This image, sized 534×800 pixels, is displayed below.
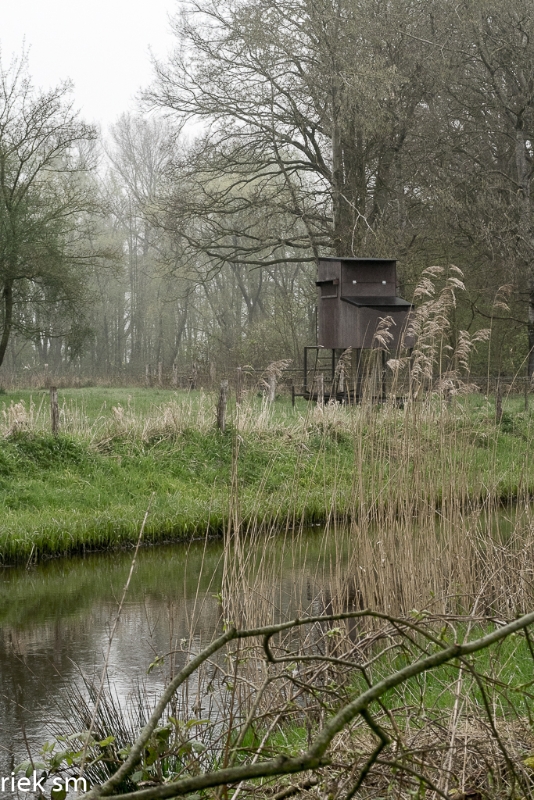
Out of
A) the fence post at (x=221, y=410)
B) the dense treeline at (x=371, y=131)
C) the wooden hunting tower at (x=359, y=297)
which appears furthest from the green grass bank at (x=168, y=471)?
the dense treeline at (x=371, y=131)

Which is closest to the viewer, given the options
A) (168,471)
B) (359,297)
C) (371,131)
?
(168,471)

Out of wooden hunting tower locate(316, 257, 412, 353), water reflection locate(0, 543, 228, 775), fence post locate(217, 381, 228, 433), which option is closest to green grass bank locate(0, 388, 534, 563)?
fence post locate(217, 381, 228, 433)

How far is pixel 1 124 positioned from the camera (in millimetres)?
20859

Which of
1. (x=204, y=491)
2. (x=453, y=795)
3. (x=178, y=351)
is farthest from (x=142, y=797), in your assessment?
(x=178, y=351)

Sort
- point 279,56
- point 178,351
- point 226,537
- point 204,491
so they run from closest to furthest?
point 226,537
point 204,491
point 279,56
point 178,351

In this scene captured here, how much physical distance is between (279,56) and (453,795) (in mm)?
19464

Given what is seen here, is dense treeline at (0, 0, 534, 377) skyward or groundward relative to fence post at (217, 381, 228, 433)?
skyward

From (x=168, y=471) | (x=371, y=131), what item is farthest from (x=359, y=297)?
(x=168, y=471)

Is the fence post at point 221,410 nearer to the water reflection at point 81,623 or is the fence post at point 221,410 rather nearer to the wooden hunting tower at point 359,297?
the water reflection at point 81,623

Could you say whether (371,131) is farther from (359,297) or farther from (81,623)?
(81,623)

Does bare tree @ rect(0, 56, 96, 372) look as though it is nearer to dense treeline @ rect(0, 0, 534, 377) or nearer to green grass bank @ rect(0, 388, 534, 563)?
dense treeline @ rect(0, 0, 534, 377)

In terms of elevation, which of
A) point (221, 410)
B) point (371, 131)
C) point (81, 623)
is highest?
point (371, 131)

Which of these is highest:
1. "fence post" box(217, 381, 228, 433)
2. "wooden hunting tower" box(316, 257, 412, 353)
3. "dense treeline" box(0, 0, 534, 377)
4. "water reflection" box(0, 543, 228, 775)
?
"dense treeline" box(0, 0, 534, 377)

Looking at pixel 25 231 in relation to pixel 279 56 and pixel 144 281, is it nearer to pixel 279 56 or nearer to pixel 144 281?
pixel 279 56
